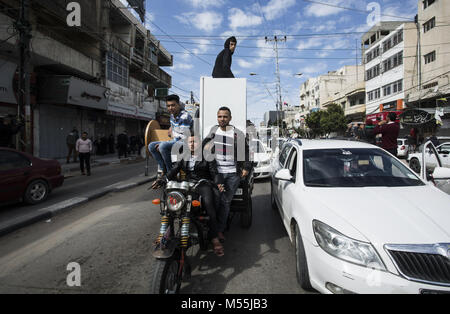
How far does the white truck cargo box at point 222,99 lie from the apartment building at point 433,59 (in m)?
19.4

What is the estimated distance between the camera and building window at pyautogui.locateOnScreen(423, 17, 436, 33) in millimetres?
21350

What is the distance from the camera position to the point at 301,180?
10.0ft

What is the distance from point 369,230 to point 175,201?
172cm

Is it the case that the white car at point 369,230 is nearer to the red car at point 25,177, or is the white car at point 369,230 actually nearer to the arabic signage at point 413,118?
the red car at point 25,177

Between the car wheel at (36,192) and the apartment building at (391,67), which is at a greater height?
the apartment building at (391,67)

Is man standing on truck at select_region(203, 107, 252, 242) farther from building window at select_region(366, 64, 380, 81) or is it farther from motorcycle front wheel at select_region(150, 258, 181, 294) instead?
building window at select_region(366, 64, 380, 81)

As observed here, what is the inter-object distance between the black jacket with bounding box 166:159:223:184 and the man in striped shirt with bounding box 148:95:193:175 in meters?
0.62

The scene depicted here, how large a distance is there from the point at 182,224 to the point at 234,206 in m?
1.61

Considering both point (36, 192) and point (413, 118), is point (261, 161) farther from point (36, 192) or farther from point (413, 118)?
point (413, 118)

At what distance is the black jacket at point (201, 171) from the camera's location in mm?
2907

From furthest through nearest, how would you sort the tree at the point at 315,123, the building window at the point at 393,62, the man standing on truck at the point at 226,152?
the tree at the point at 315,123 → the building window at the point at 393,62 → the man standing on truck at the point at 226,152

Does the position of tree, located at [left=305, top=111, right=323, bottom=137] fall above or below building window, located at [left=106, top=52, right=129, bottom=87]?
below

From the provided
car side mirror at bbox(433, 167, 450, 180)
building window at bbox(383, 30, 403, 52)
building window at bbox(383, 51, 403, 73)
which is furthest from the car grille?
building window at bbox(383, 30, 403, 52)

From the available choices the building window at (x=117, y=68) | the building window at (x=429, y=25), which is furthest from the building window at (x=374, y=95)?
the building window at (x=117, y=68)
